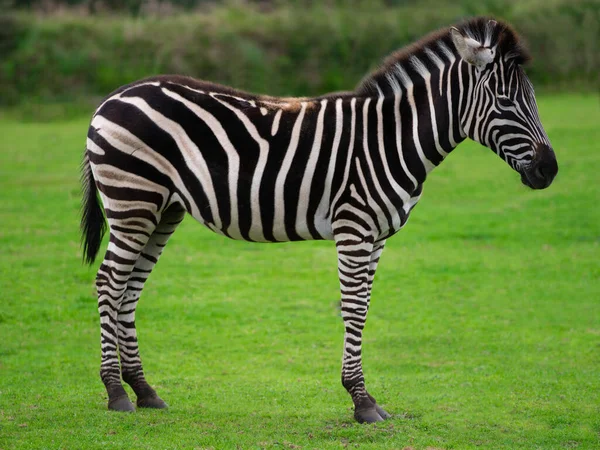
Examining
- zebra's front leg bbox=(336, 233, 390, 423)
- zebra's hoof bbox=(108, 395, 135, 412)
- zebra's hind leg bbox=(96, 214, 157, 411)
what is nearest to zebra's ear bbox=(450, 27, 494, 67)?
zebra's front leg bbox=(336, 233, 390, 423)

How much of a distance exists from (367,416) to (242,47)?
19249mm

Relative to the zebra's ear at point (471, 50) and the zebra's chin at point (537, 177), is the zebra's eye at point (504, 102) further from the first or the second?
the zebra's chin at point (537, 177)

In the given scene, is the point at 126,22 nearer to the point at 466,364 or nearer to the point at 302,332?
the point at 302,332

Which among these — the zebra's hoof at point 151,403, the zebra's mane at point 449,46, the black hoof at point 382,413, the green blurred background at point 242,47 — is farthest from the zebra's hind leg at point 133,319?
the green blurred background at point 242,47

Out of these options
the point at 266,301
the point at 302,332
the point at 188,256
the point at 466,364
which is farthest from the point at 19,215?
the point at 466,364

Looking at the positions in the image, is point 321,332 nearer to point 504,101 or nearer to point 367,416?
point 367,416

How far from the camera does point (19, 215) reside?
14.7 metres


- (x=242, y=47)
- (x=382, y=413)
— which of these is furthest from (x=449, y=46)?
(x=242, y=47)

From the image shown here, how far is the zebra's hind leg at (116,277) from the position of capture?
22.8 ft

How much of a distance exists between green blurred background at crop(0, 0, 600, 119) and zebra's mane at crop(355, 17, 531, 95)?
17134 mm

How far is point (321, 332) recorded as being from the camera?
33.1 ft

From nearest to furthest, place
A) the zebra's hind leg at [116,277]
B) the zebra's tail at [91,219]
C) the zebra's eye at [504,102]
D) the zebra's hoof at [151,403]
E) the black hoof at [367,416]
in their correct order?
the zebra's eye at [504,102] < the black hoof at [367,416] < the zebra's hind leg at [116,277] < the zebra's hoof at [151,403] < the zebra's tail at [91,219]

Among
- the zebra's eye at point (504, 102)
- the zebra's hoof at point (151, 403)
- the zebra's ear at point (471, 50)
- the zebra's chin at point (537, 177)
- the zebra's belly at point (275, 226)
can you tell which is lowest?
the zebra's hoof at point (151, 403)

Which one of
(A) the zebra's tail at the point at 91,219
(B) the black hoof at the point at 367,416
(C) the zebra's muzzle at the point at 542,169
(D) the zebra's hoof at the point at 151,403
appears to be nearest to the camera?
(C) the zebra's muzzle at the point at 542,169
